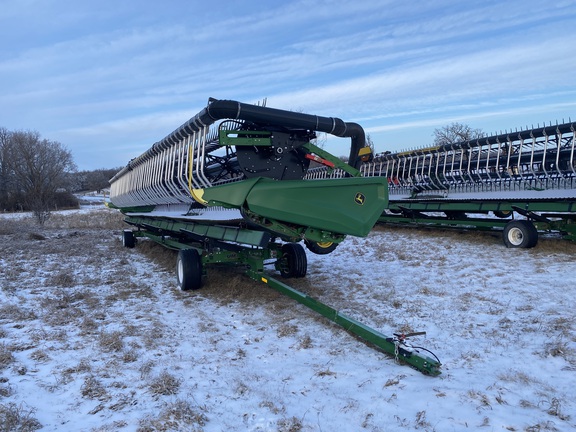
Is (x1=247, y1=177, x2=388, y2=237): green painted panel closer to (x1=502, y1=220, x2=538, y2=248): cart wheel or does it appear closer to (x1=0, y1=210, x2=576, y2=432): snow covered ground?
(x1=0, y1=210, x2=576, y2=432): snow covered ground

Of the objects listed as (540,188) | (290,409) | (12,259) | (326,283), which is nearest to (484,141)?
(540,188)

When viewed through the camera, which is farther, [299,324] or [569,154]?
[569,154]

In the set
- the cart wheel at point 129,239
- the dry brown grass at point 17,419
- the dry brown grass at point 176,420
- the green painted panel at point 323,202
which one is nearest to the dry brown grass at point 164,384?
the dry brown grass at point 176,420

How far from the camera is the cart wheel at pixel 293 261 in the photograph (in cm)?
694

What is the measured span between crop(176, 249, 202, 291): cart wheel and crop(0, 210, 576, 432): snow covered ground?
25 centimetres

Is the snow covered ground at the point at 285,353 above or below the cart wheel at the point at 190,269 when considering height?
below

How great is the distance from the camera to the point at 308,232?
199 inches

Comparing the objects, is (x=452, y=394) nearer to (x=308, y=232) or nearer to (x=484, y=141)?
(x=308, y=232)

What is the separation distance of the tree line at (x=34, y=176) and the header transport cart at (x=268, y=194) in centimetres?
1800

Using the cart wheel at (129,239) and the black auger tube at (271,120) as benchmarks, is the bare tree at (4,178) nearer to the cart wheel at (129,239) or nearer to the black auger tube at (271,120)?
the cart wheel at (129,239)

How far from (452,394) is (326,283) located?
3.78 meters

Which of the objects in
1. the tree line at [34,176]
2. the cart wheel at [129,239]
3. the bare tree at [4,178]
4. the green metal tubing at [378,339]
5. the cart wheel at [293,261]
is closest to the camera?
the green metal tubing at [378,339]

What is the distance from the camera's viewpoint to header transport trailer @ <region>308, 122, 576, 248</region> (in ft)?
28.4

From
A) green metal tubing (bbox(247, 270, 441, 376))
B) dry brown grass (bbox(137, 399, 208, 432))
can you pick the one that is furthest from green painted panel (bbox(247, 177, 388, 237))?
dry brown grass (bbox(137, 399, 208, 432))
